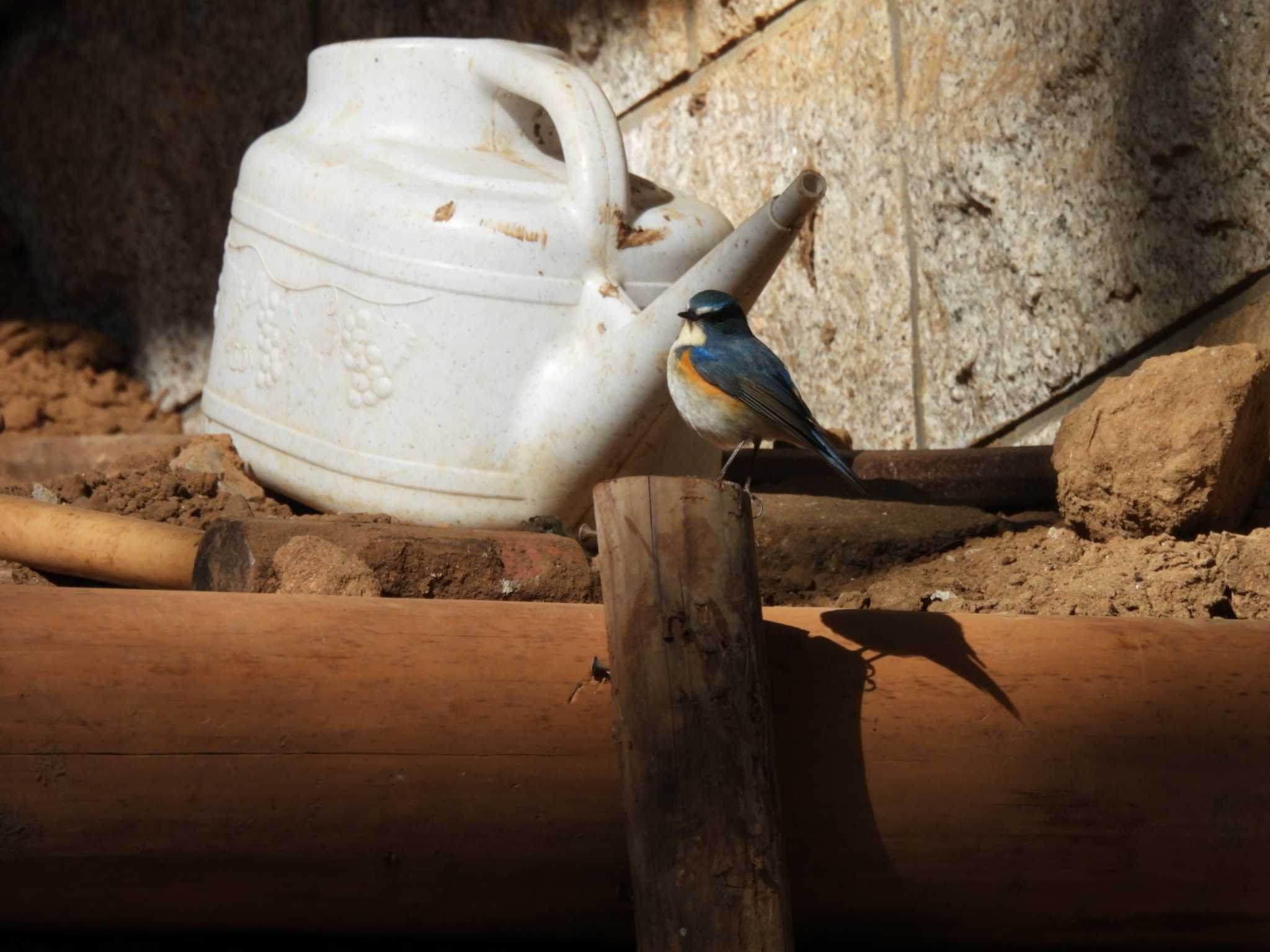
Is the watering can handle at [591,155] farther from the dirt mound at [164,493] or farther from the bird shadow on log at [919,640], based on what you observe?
the bird shadow on log at [919,640]

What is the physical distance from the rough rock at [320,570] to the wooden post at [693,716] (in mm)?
514

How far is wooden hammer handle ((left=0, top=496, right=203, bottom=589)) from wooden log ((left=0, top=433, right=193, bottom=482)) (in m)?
1.15

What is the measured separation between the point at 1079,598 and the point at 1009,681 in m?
0.53

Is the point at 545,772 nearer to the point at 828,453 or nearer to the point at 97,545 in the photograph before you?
the point at 828,453

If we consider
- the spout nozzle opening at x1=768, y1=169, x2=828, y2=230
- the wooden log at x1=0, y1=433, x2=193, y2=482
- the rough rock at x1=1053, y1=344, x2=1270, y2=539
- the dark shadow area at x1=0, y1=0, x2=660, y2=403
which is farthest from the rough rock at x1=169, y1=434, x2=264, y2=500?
the dark shadow area at x1=0, y1=0, x2=660, y2=403

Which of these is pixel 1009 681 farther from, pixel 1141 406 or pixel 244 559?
pixel 244 559

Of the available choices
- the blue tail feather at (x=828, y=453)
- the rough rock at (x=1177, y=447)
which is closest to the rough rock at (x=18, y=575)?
the blue tail feather at (x=828, y=453)

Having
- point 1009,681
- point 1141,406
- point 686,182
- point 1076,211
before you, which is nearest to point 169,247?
point 686,182

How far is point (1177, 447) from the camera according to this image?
2.25 m

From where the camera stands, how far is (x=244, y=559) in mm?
2100

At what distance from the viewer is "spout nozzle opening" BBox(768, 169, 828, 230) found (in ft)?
6.79

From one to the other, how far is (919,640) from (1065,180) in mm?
1598

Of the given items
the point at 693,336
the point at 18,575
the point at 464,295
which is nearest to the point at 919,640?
the point at 693,336

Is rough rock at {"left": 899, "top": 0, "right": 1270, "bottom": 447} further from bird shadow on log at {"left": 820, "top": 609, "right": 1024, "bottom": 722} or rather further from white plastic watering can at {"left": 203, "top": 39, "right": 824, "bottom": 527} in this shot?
bird shadow on log at {"left": 820, "top": 609, "right": 1024, "bottom": 722}
